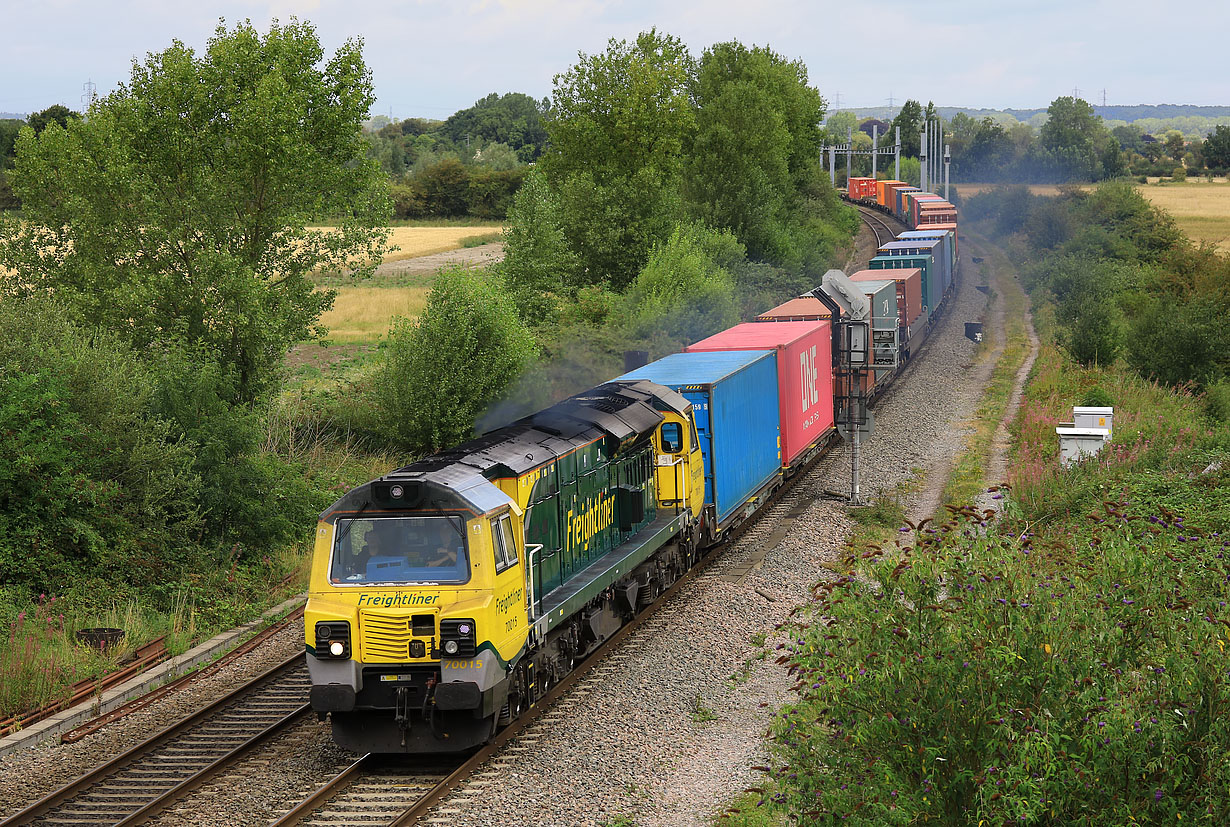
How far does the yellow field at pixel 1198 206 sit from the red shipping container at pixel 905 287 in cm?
3826

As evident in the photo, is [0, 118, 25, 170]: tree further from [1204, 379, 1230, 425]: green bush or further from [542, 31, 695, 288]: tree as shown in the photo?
[1204, 379, 1230, 425]: green bush

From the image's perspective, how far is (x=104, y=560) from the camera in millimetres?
19656

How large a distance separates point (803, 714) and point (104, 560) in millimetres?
14403

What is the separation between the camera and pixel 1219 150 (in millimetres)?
152250

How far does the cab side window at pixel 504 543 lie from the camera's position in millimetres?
12852

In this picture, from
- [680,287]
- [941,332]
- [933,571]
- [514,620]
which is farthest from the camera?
[941,332]

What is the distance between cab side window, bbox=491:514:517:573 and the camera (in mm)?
12852

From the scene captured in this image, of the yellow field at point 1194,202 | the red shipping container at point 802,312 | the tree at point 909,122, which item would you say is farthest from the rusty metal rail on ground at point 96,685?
the tree at point 909,122

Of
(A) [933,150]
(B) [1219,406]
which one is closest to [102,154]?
(B) [1219,406]

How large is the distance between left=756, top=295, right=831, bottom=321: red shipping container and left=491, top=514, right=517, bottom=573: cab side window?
1966 centimetres

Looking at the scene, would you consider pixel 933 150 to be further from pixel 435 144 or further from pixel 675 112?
pixel 675 112

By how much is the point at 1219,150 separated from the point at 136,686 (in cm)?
16675

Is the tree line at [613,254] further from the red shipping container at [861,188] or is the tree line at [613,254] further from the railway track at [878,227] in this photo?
the red shipping container at [861,188]

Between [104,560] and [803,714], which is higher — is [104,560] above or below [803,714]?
below
